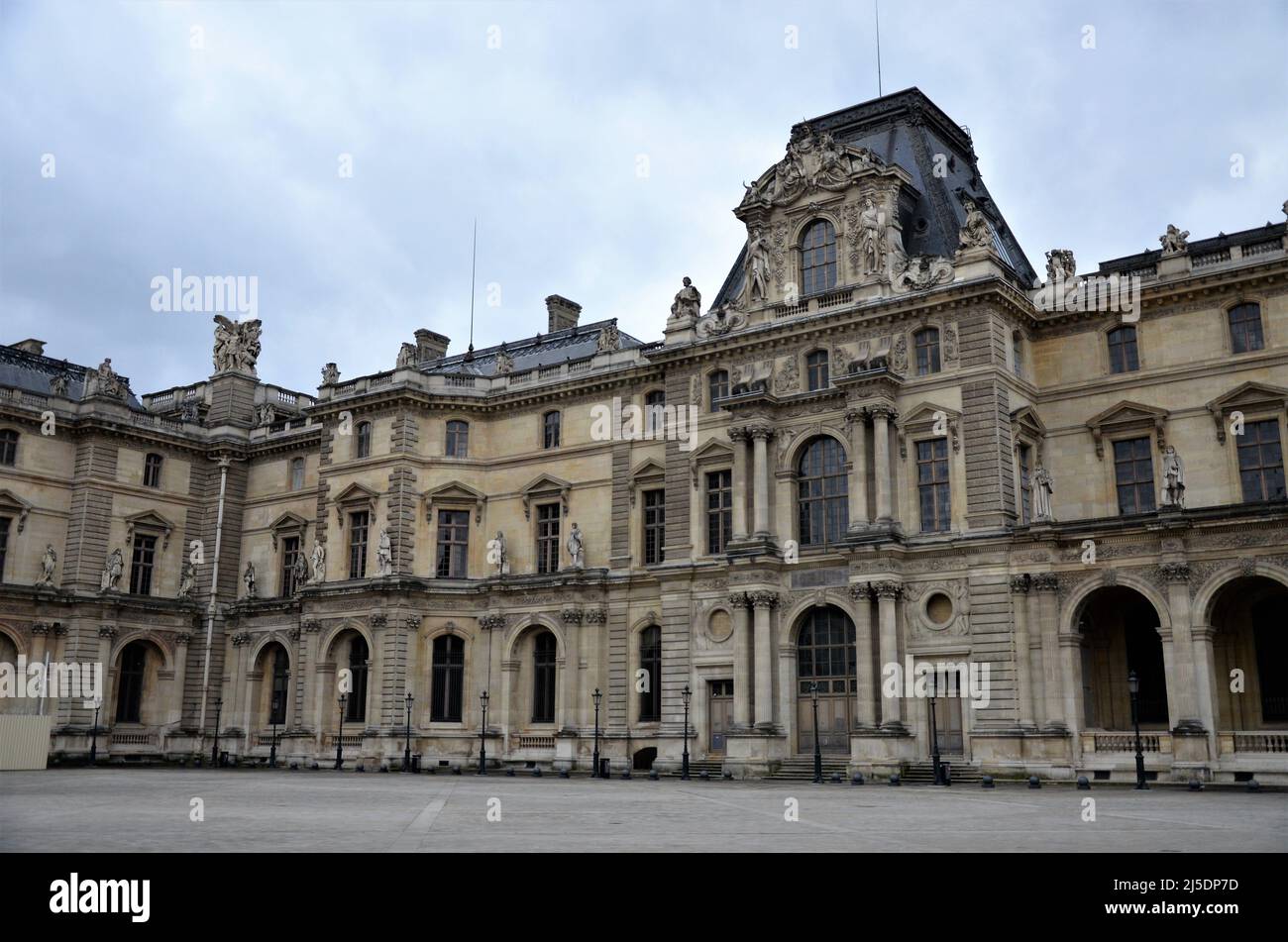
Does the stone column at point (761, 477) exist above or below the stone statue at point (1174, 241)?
below

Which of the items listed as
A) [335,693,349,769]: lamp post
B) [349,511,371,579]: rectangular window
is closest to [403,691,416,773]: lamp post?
[335,693,349,769]: lamp post

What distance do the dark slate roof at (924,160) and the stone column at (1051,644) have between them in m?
13.2

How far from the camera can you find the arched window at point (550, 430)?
5591 centimetres

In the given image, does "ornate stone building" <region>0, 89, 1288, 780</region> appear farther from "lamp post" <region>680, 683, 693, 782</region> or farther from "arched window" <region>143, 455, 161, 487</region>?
"lamp post" <region>680, 683, 693, 782</region>

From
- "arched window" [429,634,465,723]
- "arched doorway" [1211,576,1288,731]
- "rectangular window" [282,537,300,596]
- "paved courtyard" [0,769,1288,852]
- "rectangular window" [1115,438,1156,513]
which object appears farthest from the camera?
"rectangular window" [282,537,300,596]

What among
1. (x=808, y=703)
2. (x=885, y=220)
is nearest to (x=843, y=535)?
(x=808, y=703)

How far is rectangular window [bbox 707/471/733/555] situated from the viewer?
4809 cm

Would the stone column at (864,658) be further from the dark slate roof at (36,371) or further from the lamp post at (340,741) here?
the dark slate roof at (36,371)

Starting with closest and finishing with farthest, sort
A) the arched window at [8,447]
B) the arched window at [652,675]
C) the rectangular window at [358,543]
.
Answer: the arched window at [652,675] → the rectangular window at [358,543] → the arched window at [8,447]

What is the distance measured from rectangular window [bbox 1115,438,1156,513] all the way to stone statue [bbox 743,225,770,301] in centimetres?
1483

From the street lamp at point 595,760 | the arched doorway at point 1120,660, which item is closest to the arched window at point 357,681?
the street lamp at point 595,760

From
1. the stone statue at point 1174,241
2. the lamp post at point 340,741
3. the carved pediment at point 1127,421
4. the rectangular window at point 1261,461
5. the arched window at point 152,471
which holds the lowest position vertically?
the lamp post at point 340,741

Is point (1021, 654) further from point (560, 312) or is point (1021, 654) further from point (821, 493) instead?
point (560, 312)
